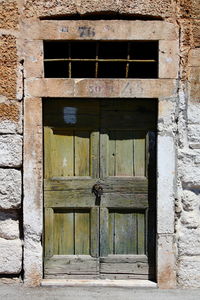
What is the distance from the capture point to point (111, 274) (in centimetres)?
453

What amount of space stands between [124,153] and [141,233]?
0.84m

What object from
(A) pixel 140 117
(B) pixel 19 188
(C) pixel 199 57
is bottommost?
(B) pixel 19 188

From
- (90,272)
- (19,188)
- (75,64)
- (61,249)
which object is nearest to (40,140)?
(19,188)

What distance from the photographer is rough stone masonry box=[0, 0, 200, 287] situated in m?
4.27

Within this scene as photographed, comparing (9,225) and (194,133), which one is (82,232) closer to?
(9,225)

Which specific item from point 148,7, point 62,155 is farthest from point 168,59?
point 62,155

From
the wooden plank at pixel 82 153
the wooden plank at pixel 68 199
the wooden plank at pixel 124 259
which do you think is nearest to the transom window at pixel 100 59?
the wooden plank at pixel 82 153

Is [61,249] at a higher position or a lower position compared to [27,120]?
lower

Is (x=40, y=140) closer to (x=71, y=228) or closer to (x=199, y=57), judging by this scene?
(x=71, y=228)

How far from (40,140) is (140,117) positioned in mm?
1018

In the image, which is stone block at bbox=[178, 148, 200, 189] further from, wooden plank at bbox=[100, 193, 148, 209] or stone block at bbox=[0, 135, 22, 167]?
stone block at bbox=[0, 135, 22, 167]

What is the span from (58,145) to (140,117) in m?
0.87

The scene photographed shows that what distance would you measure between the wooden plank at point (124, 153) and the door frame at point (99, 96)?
29 centimetres

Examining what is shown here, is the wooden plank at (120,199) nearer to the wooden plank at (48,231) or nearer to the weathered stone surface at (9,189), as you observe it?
the wooden plank at (48,231)
